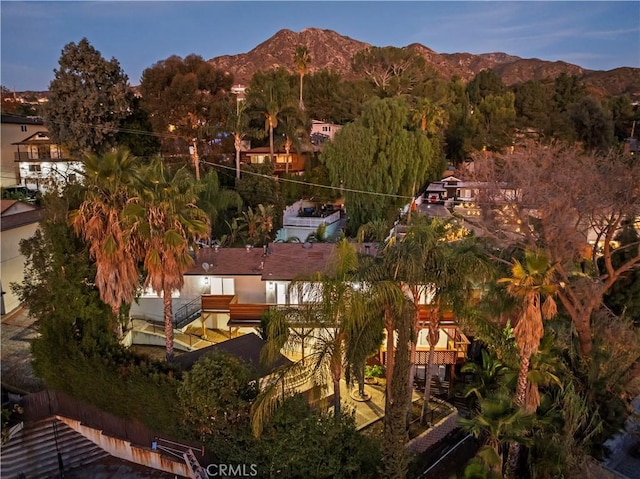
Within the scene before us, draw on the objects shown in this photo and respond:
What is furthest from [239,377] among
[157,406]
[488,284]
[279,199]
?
[279,199]

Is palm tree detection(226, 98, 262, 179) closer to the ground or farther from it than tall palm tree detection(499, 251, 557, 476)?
farther from it

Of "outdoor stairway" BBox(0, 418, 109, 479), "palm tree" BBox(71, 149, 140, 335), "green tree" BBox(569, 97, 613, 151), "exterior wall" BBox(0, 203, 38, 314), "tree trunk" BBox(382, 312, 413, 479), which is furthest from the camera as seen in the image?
"green tree" BBox(569, 97, 613, 151)

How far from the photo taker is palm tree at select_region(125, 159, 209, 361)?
1416cm

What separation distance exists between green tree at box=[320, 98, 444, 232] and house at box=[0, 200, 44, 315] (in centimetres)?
2128

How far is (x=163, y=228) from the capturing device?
14484mm

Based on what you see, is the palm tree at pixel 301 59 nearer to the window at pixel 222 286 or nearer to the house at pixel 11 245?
the house at pixel 11 245

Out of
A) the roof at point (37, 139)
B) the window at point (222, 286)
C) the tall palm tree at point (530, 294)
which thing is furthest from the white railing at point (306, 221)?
the roof at point (37, 139)

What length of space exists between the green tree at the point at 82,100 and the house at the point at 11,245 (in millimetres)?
11999

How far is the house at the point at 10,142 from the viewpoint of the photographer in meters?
40.4

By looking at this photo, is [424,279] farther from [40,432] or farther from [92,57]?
[92,57]

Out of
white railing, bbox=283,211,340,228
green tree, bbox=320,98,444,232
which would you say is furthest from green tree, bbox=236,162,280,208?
green tree, bbox=320,98,444,232

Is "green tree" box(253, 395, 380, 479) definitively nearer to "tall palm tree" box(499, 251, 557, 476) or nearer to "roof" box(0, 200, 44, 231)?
"tall palm tree" box(499, 251, 557, 476)

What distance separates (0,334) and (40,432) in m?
7.25

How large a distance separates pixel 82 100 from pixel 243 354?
27.6 m
